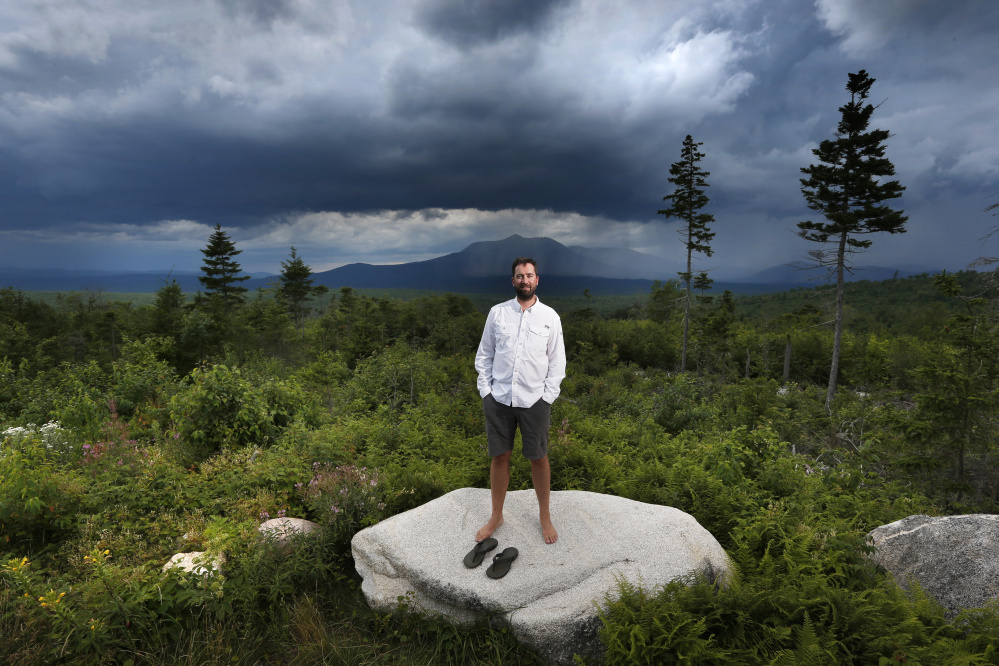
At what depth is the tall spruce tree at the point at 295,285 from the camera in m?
44.2

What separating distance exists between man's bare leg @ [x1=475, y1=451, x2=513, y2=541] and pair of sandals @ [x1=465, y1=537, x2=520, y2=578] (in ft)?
0.36

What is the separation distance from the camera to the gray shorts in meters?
3.90

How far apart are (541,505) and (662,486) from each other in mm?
2380

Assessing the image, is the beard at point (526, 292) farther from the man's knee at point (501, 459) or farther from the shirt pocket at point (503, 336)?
the man's knee at point (501, 459)

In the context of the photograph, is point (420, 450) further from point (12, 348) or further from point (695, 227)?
point (695, 227)

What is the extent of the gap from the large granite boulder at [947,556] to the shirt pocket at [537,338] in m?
3.73

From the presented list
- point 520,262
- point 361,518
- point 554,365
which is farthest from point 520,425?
point 361,518

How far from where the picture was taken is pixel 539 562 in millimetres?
3859

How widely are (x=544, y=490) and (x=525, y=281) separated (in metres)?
2.10

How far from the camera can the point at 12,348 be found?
1758 cm

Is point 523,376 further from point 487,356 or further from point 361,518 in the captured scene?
point 361,518

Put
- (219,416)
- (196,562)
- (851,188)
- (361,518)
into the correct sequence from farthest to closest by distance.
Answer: (851,188) → (219,416) → (361,518) → (196,562)

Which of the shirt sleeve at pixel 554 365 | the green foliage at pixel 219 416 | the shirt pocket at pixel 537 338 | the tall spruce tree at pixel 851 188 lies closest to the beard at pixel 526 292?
the shirt pocket at pixel 537 338

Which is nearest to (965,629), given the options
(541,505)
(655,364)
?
(541,505)
